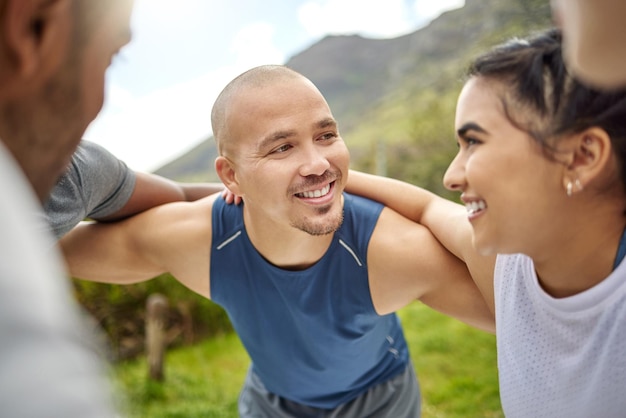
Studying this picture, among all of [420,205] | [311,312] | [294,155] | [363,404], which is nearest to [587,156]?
[420,205]

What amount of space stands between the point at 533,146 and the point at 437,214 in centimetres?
57

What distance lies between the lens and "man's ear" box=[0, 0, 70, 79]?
0.59m

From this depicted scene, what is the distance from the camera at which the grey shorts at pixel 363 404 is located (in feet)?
6.17

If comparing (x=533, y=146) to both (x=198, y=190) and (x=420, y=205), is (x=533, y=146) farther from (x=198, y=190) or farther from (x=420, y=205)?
(x=198, y=190)

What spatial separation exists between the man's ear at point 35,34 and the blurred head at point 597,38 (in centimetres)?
60

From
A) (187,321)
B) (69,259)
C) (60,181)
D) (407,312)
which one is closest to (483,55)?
(60,181)

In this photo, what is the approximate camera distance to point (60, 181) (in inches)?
60.4

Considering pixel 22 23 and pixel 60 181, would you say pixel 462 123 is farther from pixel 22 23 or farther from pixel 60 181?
pixel 60 181

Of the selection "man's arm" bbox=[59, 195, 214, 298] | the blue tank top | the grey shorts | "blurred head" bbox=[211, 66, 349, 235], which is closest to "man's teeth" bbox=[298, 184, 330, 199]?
"blurred head" bbox=[211, 66, 349, 235]

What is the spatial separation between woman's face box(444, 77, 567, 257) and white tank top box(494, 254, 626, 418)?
5.5 inches

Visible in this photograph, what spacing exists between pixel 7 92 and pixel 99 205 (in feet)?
3.77

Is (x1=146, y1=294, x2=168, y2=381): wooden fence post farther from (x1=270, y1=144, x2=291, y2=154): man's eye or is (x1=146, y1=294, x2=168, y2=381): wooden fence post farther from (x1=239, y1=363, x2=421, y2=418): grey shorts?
(x1=270, y1=144, x2=291, y2=154): man's eye

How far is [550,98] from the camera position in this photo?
98 centimetres

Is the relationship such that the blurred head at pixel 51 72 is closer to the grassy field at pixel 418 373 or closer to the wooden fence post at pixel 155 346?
the grassy field at pixel 418 373
